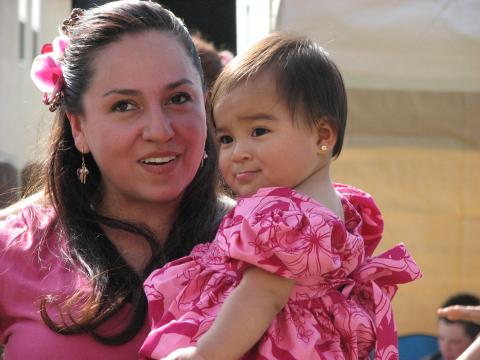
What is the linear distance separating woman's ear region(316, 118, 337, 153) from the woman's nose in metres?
0.65

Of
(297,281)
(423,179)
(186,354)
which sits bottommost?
(423,179)

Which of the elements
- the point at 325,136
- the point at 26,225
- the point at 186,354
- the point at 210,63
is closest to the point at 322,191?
the point at 325,136

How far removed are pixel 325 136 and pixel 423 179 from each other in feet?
8.64

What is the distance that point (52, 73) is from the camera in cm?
326

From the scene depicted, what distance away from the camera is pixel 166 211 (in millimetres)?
3100

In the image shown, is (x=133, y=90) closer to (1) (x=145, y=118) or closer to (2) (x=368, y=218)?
(1) (x=145, y=118)

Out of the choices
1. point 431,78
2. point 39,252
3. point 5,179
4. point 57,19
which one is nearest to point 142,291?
point 39,252

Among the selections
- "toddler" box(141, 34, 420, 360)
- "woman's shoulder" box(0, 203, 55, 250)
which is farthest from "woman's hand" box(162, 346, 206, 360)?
"woman's shoulder" box(0, 203, 55, 250)

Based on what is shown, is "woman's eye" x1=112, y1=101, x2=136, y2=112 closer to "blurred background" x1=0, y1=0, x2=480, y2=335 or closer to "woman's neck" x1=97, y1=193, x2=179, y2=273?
"woman's neck" x1=97, y1=193, x2=179, y2=273

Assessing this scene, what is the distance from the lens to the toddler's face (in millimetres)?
2285

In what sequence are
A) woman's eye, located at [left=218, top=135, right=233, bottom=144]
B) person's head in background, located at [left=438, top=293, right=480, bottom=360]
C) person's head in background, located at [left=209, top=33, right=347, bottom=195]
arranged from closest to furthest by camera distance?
person's head in background, located at [left=209, top=33, right=347, bottom=195] → woman's eye, located at [left=218, top=135, right=233, bottom=144] → person's head in background, located at [left=438, top=293, right=480, bottom=360]

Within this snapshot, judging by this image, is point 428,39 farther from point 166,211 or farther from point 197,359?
point 197,359

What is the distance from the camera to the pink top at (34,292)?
2740mm

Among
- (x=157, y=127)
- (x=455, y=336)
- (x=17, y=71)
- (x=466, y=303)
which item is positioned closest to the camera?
(x=157, y=127)
